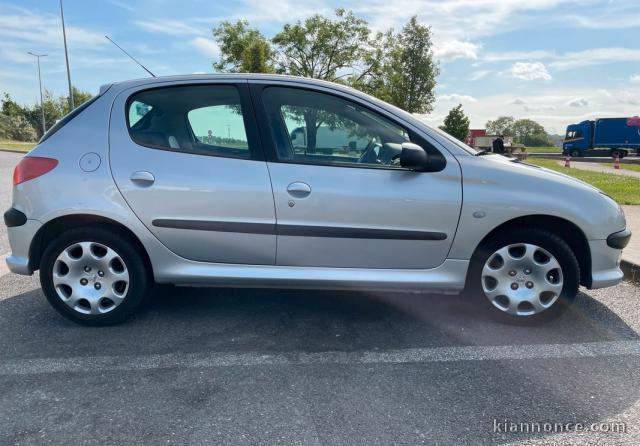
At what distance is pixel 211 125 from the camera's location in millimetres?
3162

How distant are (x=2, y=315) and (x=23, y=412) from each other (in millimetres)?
1485

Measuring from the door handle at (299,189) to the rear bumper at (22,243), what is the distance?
1.72 meters

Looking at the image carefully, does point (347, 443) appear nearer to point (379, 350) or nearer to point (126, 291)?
point (379, 350)

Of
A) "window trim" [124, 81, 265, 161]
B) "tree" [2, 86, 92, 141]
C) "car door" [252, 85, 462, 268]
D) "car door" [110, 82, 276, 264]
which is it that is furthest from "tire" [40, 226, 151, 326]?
"tree" [2, 86, 92, 141]

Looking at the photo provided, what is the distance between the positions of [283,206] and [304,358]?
962 mm

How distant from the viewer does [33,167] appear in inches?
120

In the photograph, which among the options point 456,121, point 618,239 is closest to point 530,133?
point 456,121

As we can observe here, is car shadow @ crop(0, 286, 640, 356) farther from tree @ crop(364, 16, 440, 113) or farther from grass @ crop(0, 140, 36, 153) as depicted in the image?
tree @ crop(364, 16, 440, 113)

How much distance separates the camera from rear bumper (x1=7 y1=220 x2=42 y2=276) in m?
3.07

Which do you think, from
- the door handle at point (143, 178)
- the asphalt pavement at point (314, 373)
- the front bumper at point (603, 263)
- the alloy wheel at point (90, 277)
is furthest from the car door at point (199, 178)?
the front bumper at point (603, 263)

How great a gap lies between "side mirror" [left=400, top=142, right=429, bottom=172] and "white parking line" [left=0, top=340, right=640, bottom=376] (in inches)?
46.2

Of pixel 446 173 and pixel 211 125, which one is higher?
pixel 211 125

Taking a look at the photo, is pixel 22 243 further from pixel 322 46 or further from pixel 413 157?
pixel 322 46

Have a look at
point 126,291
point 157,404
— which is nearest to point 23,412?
point 157,404
